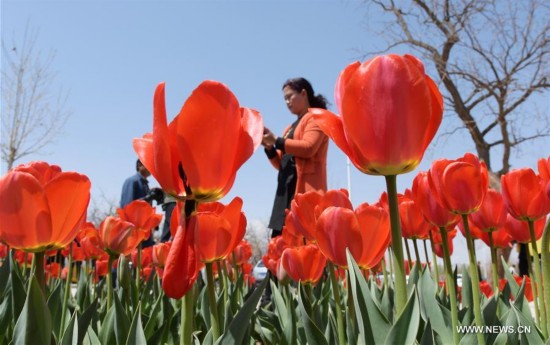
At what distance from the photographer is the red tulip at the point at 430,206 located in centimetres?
95

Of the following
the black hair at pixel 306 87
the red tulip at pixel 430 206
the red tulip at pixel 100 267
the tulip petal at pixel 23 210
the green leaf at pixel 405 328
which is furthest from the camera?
the black hair at pixel 306 87

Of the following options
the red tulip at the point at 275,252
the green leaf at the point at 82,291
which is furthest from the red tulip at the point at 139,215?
the red tulip at the point at 275,252

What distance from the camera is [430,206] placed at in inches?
38.4

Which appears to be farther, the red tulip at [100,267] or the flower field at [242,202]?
the red tulip at [100,267]

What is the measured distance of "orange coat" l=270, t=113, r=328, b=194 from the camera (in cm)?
264

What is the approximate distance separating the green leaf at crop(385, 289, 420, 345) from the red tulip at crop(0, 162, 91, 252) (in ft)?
1.35

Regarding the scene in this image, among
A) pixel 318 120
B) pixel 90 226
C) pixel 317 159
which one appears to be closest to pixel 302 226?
pixel 318 120

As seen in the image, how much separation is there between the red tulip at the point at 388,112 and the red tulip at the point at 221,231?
0.31m

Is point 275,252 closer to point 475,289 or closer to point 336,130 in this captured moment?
point 475,289

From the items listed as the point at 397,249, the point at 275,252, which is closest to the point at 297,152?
the point at 275,252

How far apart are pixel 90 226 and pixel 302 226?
3.14 feet

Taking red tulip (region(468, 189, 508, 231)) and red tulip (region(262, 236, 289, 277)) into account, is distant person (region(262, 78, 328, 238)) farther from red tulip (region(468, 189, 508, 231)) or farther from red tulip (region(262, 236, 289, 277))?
red tulip (region(468, 189, 508, 231))

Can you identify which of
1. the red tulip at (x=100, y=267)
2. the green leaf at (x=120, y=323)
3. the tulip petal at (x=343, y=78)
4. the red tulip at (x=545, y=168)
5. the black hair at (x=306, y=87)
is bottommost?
the green leaf at (x=120, y=323)

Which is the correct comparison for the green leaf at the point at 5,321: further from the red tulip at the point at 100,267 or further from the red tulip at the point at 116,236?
the red tulip at the point at 100,267
